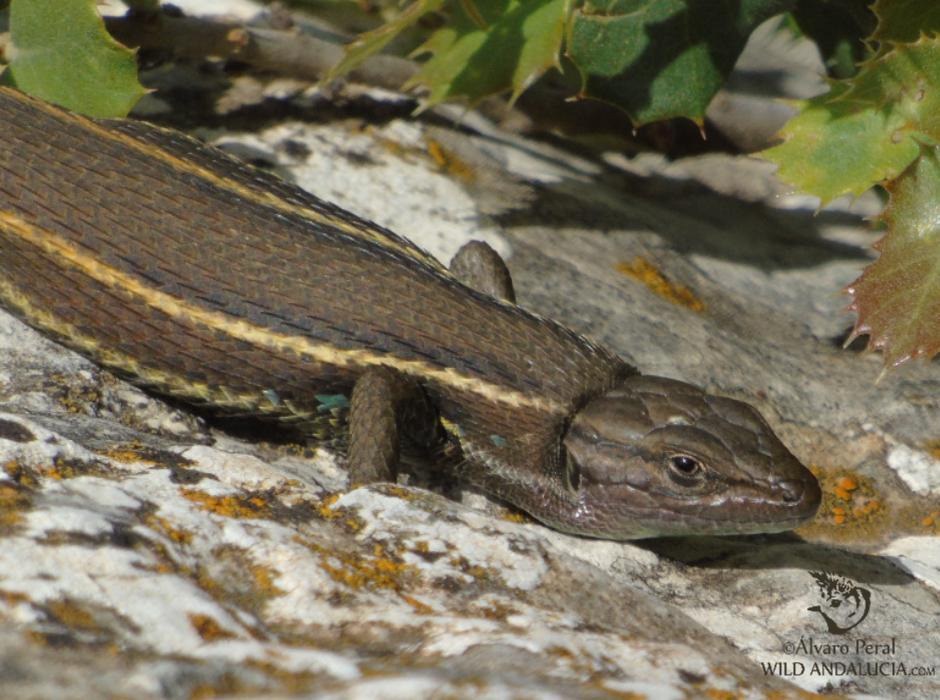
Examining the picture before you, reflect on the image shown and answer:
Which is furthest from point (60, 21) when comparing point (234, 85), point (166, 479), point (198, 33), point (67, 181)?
point (166, 479)

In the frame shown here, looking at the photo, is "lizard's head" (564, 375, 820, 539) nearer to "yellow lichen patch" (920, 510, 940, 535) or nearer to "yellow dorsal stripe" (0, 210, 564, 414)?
"yellow dorsal stripe" (0, 210, 564, 414)

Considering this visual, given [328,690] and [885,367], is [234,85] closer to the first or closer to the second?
[885,367]

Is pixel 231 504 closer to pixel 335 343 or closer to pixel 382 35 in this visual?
pixel 335 343

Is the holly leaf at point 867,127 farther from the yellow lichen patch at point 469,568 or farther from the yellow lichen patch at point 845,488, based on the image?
the yellow lichen patch at point 469,568

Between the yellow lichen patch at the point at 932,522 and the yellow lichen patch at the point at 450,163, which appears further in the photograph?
the yellow lichen patch at the point at 450,163

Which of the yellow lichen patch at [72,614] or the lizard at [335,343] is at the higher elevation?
the lizard at [335,343]

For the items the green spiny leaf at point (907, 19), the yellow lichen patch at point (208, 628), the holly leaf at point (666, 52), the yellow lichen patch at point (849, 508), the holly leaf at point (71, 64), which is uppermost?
the green spiny leaf at point (907, 19)

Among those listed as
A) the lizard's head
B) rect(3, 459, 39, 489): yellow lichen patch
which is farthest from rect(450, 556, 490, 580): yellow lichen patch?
rect(3, 459, 39, 489): yellow lichen patch

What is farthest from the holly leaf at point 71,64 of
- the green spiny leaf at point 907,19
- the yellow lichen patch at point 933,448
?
the yellow lichen patch at point 933,448
